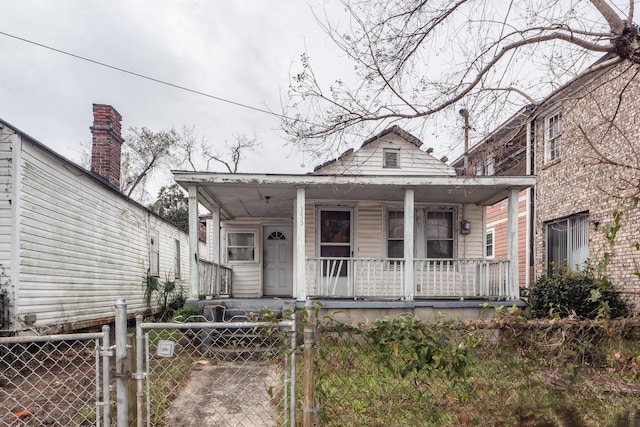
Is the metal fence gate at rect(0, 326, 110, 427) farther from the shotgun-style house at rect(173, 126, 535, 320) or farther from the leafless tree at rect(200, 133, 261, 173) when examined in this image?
the leafless tree at rect(200, 133, 261, 173)

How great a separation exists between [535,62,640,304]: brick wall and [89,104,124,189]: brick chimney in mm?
10175

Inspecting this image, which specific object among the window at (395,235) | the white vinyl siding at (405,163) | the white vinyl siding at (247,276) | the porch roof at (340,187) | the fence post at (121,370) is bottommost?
the white vinyl siding at (247,276)

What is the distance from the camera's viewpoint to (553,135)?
37.3ft

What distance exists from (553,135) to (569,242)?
2.95 meters

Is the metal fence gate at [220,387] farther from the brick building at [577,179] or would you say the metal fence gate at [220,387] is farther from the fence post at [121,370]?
the brick building at [577,179]

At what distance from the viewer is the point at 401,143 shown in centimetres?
1136

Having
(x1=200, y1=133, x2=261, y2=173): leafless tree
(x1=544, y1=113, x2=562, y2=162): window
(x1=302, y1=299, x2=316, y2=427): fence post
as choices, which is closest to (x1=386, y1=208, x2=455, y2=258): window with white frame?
(x1=544, y1=113, x2=562, y2=162): window

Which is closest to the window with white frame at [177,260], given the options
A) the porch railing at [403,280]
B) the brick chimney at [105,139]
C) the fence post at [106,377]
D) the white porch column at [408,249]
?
the brick chimney at [105,139]

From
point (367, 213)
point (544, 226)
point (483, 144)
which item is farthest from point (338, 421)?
point (544, 226)

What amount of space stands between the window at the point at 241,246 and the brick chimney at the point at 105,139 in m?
3.69

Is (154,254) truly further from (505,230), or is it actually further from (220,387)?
(505,230)

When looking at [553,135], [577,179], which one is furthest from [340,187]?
[553,135]

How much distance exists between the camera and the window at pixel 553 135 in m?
11.0

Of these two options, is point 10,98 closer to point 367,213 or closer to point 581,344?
point 367,213
